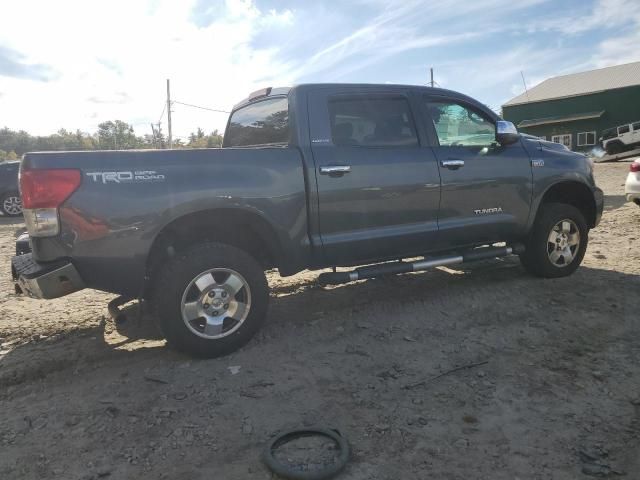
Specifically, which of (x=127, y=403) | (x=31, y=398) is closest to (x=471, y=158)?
(x=127, y=403)

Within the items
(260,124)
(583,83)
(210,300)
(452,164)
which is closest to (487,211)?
(452,164)

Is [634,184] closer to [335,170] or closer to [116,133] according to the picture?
[335,170]

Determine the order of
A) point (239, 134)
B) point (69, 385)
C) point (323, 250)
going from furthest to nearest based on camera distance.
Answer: point (239, 134), point (323, 250), point (69, 385)

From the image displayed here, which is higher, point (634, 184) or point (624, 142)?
point (624, 142)

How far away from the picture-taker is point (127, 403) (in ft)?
9.96

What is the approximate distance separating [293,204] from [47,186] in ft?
5.28

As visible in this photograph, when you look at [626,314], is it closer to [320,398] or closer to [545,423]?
[545,423]

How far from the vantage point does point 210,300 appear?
356 centimetres

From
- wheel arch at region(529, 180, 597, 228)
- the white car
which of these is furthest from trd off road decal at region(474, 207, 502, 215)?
the white car

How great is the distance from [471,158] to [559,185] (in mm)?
1298

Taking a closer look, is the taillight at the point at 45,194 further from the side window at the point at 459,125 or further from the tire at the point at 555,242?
the tire at the point at 555,242

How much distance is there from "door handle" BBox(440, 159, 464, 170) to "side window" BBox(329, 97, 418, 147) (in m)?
0.30

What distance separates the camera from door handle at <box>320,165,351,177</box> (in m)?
3.85

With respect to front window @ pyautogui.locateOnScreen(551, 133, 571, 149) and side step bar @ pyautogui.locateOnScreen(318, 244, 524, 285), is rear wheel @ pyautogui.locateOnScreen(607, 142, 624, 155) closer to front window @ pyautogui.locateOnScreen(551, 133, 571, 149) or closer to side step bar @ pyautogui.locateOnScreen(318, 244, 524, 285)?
front window @ pyautogui.locateOnScreen(551, 133, 571, 149)
